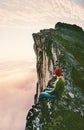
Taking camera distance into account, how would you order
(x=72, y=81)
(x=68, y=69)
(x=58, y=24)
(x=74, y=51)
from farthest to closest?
1. (x=58, y=24)
2. (x=74, y=51)
3. (x=68, y=69)
4. (x=72, y=81)

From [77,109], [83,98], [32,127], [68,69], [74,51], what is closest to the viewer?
[32,127]

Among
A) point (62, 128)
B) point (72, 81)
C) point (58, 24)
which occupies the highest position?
point (58, 24)

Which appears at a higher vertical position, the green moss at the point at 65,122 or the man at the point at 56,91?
the man at the point at 56,91

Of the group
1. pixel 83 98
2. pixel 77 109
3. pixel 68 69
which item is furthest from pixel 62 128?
pixel 68 69

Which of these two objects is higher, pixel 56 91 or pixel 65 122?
pixel 56 91

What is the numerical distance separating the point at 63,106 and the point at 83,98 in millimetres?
4324

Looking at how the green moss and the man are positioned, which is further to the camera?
the man

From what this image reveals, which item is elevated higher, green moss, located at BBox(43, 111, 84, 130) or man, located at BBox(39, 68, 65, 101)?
man, located at BBox(39, 68, 65, 101)

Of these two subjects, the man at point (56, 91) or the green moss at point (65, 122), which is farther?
the man at point (56, 91)

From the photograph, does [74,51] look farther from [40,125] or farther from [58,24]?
[58,24]

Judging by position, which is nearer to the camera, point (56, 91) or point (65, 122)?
point (65, 122)

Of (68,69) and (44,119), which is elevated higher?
(68,69)

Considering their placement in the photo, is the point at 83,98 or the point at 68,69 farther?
the point at 68,69

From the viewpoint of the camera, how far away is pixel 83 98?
28672 millimetres
